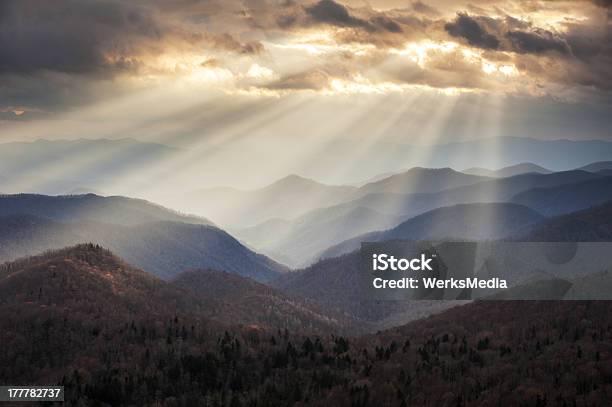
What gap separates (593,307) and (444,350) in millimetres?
50745

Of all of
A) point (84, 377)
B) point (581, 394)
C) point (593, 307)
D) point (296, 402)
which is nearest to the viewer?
point (581, 394)

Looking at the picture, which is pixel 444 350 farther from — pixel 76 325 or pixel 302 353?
pixel 76 325

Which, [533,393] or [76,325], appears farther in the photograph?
[76,325]

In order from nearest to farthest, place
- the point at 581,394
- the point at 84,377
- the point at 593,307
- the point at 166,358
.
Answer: the point at 581,394, the point at 84,377, the point at 166,358, the point at 593,307

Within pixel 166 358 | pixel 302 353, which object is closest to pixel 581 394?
pixel 302 353

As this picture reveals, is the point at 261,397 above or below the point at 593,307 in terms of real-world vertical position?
below

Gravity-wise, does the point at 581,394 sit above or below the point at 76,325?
below

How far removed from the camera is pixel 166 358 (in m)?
165

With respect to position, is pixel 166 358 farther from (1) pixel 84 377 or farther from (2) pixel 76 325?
(2) pixel 76 325

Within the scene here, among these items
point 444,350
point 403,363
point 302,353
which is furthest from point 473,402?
point 302,353

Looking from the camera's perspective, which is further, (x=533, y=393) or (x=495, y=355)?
(x=495, y=355)

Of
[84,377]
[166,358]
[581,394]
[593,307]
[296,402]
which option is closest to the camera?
[581,394]

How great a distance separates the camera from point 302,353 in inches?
6663

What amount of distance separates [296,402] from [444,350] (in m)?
52.9
